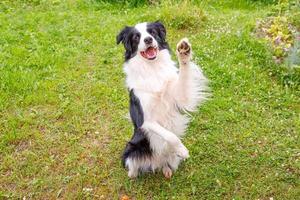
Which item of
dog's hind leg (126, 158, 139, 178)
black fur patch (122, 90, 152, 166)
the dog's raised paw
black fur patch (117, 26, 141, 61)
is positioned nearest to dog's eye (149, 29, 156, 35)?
black fur patch (117, 26, 141, 61)

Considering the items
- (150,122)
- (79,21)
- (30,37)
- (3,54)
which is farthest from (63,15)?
(150,122)

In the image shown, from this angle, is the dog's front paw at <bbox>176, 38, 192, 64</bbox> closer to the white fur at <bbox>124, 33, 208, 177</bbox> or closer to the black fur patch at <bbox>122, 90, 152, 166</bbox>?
the white fur at <bbox>124, 33, 208, 177</bbox>

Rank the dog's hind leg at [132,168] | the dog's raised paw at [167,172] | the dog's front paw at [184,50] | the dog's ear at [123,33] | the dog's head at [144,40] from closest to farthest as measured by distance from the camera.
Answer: the dog's front paw at [184,50], the dog's head at [144,40], the dog's ear at [123,33], the dog's hind leg at [132,168], the dog's raised paw at [167,172]

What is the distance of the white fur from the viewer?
11.8 feet

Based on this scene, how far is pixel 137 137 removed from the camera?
381cm

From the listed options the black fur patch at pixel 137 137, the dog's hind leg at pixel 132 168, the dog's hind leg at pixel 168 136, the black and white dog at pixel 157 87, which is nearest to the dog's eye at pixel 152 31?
the black and white dog at pixel 157 87

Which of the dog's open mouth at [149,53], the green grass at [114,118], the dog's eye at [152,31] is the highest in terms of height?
the dog's eye at [152,31]

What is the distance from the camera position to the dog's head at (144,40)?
3495mm

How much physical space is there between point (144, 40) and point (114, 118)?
67.7 inches

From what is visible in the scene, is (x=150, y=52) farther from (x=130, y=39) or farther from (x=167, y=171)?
(x=167, y=171)

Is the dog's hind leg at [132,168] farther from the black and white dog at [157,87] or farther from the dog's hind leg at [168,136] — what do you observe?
the dog's hind leg at [168,136]

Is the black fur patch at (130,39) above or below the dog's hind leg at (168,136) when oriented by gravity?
above

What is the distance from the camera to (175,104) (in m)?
3.77

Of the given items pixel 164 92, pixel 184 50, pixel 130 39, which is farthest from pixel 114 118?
pixel 184 50
